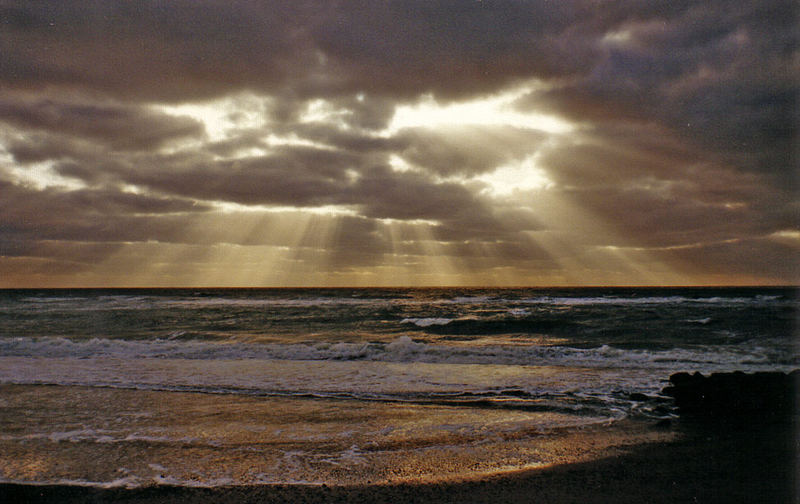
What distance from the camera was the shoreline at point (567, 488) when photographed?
15.4ft

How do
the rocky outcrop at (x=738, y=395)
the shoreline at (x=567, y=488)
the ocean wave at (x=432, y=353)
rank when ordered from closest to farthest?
the shoreline at (x=567, y=488)
the rocky outcrop at (x=738, y=395)
the ocean wave at (x=432, y=353)

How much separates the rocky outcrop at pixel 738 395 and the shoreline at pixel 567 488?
2.51 metres

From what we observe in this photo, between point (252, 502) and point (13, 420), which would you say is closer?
point (252, 502)

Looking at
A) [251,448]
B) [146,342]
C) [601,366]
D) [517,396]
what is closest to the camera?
[251,448]

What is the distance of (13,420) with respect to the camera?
7.75 meters

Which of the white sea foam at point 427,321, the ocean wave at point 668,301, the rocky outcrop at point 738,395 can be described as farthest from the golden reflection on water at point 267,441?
the ocean wave at point 668,301

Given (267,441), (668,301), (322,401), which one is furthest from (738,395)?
(668,301)

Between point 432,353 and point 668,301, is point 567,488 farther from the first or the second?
point 668,301

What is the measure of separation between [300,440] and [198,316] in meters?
30.6

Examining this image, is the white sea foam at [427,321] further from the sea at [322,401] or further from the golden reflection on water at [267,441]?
the golden reflection on water at [267,441]

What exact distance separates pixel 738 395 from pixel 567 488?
5670mm

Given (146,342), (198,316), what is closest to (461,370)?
(146,342)

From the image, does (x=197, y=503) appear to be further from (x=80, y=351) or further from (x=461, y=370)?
(x=80, y=351)

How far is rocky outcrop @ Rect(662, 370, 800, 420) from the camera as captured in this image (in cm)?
833
